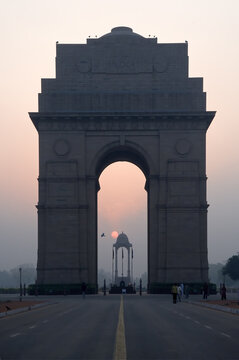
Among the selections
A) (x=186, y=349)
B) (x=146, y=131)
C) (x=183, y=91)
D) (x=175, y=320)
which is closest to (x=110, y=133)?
(x=146, y=131)

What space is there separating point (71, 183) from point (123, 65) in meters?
14.9

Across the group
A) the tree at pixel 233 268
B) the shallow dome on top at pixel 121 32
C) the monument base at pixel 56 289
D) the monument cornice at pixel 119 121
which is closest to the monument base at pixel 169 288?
the monument base at pixel 56 289

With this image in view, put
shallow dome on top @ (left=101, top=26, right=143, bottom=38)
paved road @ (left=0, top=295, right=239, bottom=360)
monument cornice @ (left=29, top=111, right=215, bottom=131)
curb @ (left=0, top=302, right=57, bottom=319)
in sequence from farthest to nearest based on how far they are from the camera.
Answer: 1. shallow dome on top @ (left=101, top=26, right=143, bottom=38)
2. monument cornice @ (left=29, top=111, right=215, bottom=131)
3. curb @ (left=0, top=302, right=57, bottom=319)
4. paved road @ (left=0, top=295, right=239, bottom=360)

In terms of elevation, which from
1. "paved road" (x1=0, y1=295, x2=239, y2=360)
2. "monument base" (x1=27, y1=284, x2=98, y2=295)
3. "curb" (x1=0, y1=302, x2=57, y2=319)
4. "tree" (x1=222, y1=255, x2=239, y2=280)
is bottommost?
"paved road" (x1=0, y1=295, x2=239, y2=360)

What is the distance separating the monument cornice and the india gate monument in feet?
0.36

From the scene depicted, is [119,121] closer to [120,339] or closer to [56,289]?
[56,289]

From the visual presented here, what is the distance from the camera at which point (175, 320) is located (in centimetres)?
3641

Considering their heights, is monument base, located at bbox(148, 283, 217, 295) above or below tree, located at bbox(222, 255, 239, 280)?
below

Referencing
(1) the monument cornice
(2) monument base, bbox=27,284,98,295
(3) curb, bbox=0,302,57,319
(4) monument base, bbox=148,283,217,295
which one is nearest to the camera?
(3) curb, bbox=0,302,57,319

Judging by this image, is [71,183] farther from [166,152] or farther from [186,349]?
[186,349]

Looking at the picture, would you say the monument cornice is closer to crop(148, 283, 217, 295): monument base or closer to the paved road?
crop(148, 283, 217, 295): monument base

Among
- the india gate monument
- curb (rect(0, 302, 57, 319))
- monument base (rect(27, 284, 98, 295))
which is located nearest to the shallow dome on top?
the india gate monument

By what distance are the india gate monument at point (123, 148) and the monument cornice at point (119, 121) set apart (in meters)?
0.11

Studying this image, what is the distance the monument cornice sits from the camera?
3396 inches
